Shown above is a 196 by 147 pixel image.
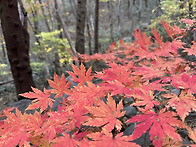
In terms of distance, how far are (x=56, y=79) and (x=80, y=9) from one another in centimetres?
456

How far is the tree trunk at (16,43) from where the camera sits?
9.20ft

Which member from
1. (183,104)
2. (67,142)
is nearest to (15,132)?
(67,142)

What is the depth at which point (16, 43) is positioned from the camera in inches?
116

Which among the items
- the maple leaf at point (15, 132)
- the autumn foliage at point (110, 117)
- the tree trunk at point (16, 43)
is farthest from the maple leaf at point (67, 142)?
the tree trunk at point (16, 43)

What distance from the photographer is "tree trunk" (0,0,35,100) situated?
2.80m

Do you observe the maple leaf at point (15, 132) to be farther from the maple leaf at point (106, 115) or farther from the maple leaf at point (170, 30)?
the maple leaf at point (170, 30)

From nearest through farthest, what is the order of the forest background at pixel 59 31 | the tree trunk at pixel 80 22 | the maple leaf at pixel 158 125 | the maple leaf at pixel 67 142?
1. the maple leaf at pixel 158 125
2. the maple leaf at pixel 67 142
3. the forest background at pixel 59 31
4. the tree trunk at pixel 80 22

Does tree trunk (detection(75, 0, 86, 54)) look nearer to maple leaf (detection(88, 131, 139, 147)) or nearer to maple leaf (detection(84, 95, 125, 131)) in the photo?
maple leaf (detection(84, 95, 125, 131))

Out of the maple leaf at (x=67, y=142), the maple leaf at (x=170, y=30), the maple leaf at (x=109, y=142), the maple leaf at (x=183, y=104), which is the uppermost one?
the maple leaf at (x=170, y=30)

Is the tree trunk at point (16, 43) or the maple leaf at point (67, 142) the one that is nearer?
the maple leaf at point (67, 142)

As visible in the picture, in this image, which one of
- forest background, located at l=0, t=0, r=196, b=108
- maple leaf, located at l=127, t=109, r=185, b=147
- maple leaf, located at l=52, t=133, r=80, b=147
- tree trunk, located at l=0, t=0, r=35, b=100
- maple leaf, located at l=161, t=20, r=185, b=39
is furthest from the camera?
forest background, located at l=0, t=0, r=196, b=108

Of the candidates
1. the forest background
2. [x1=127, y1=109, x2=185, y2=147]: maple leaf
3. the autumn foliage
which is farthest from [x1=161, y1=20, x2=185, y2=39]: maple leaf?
the forest background

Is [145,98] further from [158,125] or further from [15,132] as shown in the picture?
[15,132]

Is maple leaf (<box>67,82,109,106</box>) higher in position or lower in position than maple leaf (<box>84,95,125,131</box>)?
higher
